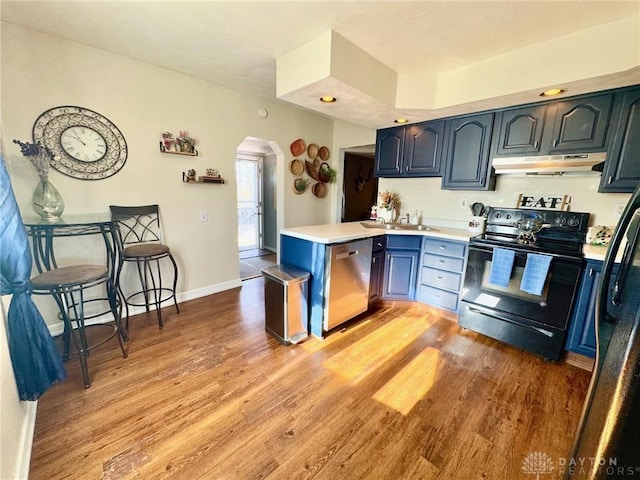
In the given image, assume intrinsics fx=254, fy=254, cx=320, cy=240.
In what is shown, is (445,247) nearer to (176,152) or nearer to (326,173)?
(326,173)

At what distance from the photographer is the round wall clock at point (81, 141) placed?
206cm

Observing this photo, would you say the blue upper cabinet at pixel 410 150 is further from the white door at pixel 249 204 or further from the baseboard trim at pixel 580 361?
the white door at pixel 249 204

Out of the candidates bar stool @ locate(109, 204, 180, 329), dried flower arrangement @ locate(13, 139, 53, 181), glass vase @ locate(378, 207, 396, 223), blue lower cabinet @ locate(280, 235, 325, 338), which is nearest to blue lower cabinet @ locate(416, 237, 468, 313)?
glass vase @ locate(378, 207, 396, 223)

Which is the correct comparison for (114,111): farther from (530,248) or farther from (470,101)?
(530,248)

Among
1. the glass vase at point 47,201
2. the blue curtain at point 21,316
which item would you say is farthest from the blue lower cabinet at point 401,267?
the glass vase at point 47,201

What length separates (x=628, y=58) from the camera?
1.65 metres

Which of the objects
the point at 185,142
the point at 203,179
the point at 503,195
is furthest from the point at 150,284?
the point at 503,195

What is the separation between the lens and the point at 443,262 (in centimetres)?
268

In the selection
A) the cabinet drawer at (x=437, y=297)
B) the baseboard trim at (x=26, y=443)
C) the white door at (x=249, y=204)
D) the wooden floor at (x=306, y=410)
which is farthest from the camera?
the white door at (x=249, y=204)

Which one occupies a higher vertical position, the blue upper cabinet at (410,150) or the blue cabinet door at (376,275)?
the blue upper cabinet at (410,150)

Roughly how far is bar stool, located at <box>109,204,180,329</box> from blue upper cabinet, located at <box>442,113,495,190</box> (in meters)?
3.10

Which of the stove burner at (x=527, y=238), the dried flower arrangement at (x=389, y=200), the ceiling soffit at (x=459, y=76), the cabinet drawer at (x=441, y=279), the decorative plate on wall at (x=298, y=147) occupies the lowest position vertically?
the cabinet drawer at (x=441, y=279)

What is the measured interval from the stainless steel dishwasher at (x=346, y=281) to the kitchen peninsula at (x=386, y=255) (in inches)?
1.2

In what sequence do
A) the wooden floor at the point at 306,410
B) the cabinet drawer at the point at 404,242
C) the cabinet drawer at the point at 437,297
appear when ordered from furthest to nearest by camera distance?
the cabinet drawer at the point at 404,242
the cabinet drawer at the point at 437,297
the wooden floor at the point at 306,410
